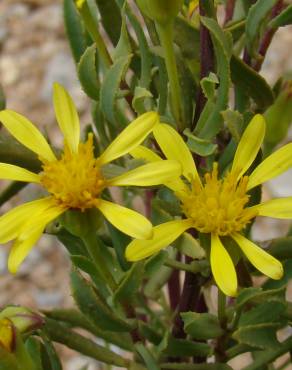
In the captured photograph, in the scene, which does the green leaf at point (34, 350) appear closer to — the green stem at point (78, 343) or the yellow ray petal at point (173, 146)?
the green stem at point (78, 343)

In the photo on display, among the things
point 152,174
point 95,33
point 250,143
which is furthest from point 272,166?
point 95,33

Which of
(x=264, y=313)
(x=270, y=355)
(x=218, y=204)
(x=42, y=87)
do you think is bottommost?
(x=42, y=87)

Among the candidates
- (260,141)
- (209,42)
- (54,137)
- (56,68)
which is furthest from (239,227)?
(56,68)

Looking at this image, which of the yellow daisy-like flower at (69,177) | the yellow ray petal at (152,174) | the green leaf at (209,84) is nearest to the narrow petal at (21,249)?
the yellow daisy-like flower at (69,177)

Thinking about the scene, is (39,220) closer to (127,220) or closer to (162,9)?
(127,220)

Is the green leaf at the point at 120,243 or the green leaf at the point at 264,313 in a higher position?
the green leaf at the point at 120,243

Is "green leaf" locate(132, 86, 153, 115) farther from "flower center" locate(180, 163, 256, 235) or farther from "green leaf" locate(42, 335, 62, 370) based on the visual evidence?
"green leaf" locate(42, 335, 62, 370)
